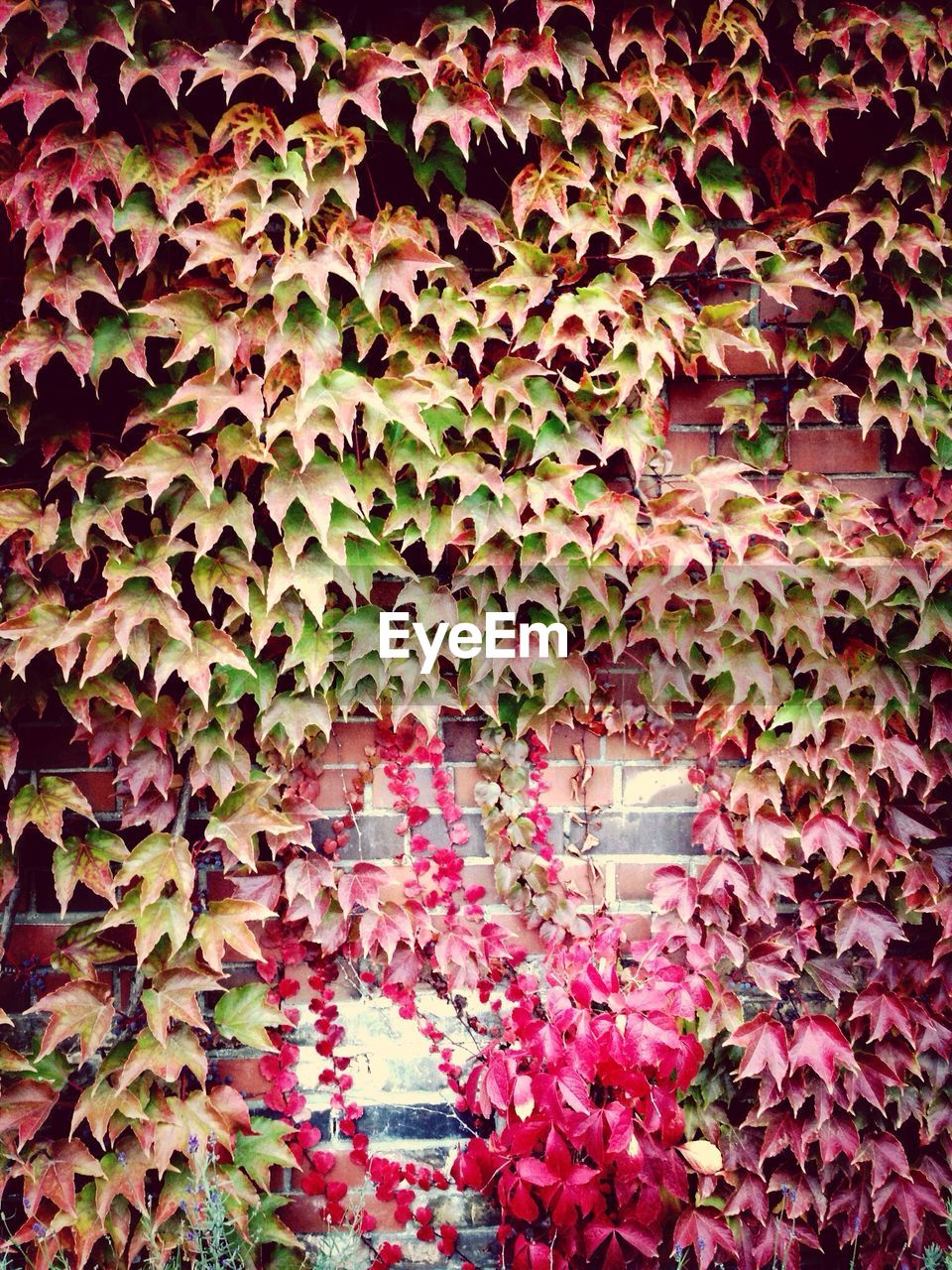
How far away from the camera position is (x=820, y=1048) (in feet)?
5.36

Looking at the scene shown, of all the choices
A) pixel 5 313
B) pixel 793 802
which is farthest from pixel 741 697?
pixel 5 313

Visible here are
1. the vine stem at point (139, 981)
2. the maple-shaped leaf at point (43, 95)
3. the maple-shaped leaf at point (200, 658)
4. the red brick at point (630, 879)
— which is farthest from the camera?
the red brick at point (630, 879)

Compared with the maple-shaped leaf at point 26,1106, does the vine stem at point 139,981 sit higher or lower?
higher

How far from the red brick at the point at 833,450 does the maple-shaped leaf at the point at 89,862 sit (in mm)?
1467

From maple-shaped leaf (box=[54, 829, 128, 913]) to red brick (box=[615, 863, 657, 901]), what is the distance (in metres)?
0.92

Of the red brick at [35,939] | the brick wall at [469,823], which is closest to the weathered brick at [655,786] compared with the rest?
the brick wall at [469,823]

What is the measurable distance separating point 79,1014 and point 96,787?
0.40 meters

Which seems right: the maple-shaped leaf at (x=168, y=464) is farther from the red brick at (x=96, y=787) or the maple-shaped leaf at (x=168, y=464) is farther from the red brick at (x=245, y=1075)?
the red brick at (x=245, y=1075)

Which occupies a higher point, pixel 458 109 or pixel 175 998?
pixel 458 109

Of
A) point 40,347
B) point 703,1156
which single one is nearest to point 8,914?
point 40,347

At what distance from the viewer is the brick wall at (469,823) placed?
1.70 meters

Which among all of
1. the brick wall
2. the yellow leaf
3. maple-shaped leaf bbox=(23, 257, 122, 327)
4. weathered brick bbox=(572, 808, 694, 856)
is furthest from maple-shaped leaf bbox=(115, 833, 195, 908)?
the yellow leaf

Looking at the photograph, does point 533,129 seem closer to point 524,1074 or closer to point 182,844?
point 182,844

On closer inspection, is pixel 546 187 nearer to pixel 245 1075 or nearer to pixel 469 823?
pixel 469 823
